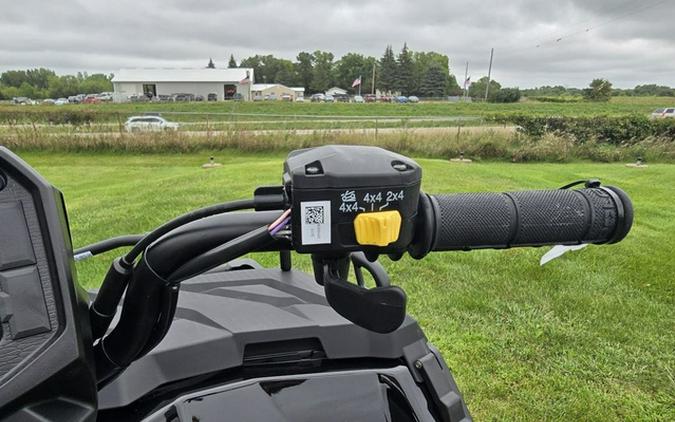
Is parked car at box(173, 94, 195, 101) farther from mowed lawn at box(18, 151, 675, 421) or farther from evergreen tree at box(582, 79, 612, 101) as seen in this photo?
mowed lawn at box(18, 151, 675, 421)

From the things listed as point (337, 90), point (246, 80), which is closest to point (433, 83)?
point (337, 90)

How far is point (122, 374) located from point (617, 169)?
13.9m

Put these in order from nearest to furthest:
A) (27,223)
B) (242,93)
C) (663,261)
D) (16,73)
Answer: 1. (27,223)
2. (663,261)
3. (242,93)
4. (16,73)

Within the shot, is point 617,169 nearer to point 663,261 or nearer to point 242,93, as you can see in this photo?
point 663,261

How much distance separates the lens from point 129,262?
32.5 inches

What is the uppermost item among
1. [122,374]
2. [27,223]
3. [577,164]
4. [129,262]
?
[27,223]

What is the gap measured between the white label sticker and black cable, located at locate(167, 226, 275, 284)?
0.24ft

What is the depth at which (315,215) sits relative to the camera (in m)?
0.65

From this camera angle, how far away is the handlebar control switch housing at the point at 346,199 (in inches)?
25.4

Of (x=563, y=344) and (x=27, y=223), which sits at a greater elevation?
(x=27, y=223)

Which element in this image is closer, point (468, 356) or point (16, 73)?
point (468, 356)

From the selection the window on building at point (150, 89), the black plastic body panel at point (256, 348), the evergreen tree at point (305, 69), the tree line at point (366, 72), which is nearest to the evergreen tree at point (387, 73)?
the tree line at point (366, 72)

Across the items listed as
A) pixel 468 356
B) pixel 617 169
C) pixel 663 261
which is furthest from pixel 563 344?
pixel 617 169

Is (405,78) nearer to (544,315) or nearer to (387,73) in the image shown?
(387,73)
